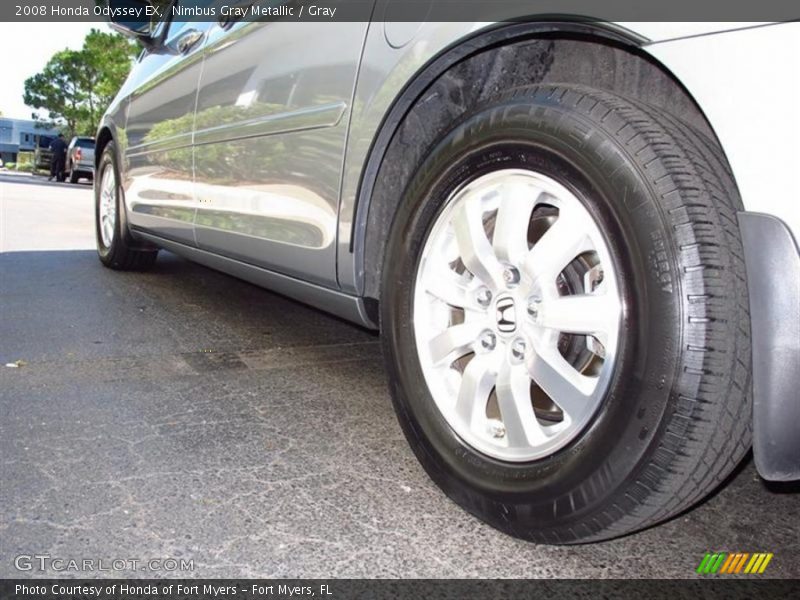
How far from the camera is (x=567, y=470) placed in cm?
158

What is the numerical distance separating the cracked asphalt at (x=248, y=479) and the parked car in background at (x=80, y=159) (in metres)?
24.3

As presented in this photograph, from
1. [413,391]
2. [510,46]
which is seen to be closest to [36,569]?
[413,391]

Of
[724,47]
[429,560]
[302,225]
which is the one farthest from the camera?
[302,225]

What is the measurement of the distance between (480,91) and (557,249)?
2.03 ft

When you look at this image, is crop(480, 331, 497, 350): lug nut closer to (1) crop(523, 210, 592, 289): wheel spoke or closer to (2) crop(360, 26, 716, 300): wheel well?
(1) crop(523, 210, 592, 289): wheel spoke

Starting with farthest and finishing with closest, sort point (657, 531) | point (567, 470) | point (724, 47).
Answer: point (657, 531) < point (567, 470) < point (724, 47)

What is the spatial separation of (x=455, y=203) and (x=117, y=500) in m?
1.10

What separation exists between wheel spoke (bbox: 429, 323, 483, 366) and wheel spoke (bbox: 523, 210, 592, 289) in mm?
232

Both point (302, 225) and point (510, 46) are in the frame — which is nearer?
point (510, 46)

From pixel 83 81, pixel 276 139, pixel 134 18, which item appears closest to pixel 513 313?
pixel 276 139

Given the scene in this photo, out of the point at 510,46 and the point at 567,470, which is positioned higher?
the point at 510,46

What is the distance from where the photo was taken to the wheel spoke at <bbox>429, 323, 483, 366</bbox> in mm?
1922

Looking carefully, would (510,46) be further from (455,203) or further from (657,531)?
(657,531)

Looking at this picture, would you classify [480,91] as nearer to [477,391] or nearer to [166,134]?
[477,391]
